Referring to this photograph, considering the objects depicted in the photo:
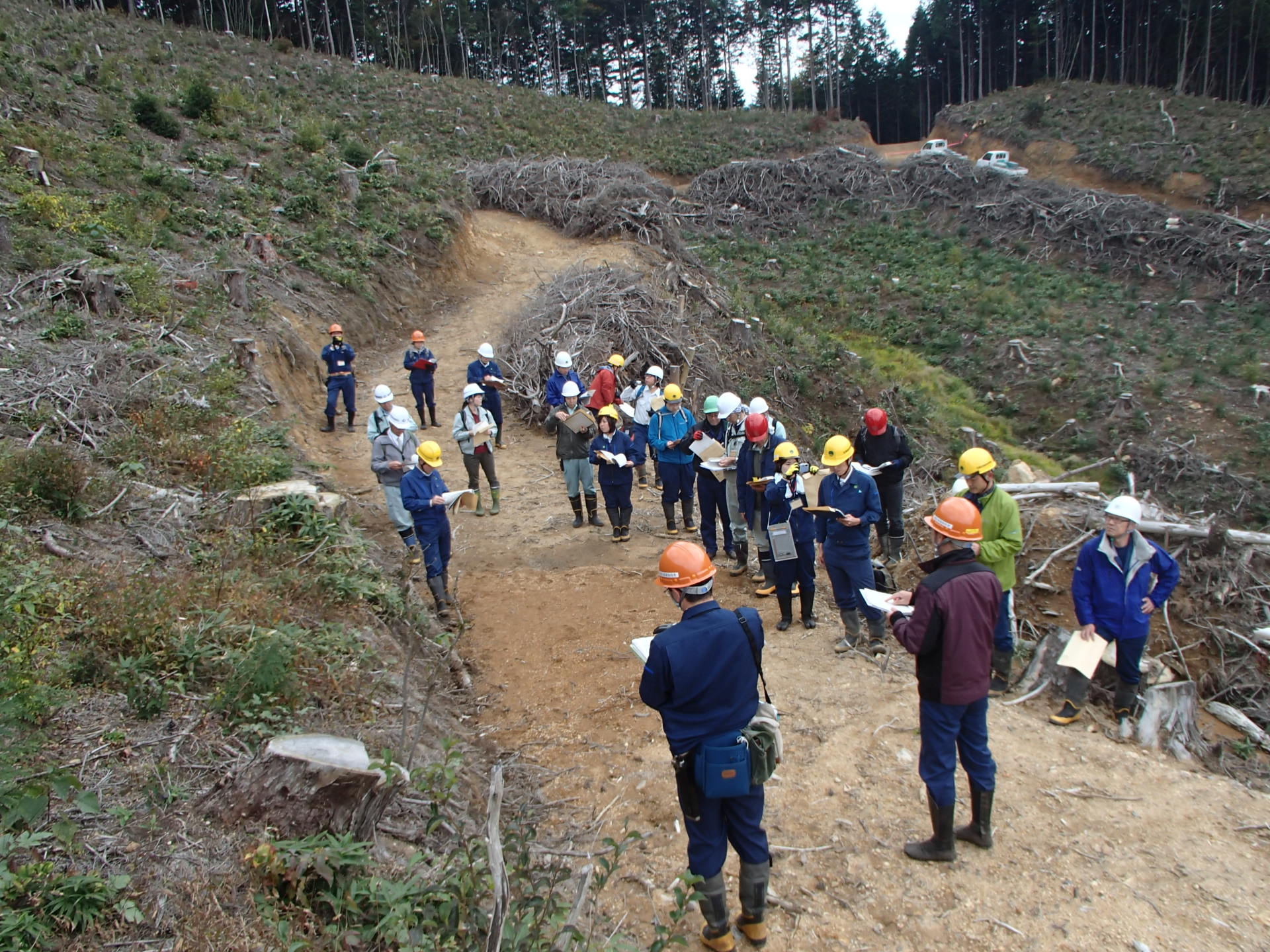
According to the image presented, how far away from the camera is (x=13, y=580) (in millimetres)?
4535

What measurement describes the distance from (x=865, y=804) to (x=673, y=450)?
5.10m

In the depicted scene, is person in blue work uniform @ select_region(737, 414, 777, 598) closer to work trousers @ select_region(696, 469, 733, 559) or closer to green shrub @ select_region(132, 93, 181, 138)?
work trousers @ select_region(696, 469, 733, 559)

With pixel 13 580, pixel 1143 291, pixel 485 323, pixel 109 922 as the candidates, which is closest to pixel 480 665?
pixel 13 580

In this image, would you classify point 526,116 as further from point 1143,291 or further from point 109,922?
point 109,922

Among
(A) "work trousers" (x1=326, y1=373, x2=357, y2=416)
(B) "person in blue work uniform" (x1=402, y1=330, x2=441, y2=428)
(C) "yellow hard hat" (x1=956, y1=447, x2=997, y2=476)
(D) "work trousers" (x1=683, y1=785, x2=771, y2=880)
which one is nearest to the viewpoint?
(D) "work trousers" (x1=683, y1=785, x2=771, y2=880)

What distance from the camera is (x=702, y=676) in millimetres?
3332

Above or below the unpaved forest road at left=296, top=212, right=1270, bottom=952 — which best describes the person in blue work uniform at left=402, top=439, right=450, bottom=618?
above

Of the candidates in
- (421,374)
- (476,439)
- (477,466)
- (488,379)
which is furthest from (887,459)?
(421,374)

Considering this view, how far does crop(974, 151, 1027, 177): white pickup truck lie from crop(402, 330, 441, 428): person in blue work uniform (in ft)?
87.3

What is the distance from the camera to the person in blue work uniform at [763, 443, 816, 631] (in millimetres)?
6676

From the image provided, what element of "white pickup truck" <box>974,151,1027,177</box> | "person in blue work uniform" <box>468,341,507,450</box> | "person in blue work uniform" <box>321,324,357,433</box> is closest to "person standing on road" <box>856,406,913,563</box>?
"person in blue work uniform" <box>468,341,507,450</box>

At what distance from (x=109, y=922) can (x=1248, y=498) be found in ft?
52.9

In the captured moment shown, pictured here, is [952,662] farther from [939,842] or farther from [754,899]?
[754,899]

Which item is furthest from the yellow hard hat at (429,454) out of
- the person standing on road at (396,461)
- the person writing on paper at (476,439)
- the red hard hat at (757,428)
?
the red hard hat at (757,428)
